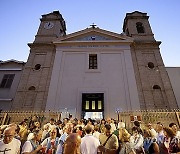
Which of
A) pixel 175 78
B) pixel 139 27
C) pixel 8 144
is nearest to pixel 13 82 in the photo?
pixel 8 144

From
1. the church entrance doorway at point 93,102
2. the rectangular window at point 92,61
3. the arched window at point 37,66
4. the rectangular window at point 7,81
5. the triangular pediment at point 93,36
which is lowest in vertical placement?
the church entrance doorway at point 93,102

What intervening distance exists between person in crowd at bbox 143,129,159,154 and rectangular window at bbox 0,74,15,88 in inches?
597

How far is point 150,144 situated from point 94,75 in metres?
11.9

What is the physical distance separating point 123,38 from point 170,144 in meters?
15.5

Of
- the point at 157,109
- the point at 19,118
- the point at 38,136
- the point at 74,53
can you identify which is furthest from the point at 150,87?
the point at 38,136

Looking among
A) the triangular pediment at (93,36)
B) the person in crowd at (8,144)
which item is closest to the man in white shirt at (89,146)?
the person in crowd at (8,144)

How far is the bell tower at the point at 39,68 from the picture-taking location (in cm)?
1458

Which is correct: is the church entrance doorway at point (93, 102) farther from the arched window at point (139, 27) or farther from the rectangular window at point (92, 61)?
the arched window at point (139, 27)

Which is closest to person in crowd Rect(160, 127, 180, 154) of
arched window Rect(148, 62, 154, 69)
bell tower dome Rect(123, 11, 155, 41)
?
arched window Rect(148, 62, 154, 69)

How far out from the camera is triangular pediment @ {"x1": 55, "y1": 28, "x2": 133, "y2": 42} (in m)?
18.2

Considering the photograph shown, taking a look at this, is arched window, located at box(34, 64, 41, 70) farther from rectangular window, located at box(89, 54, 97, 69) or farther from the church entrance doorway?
the church entrance doorway

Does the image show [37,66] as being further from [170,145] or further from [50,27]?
[170,145]

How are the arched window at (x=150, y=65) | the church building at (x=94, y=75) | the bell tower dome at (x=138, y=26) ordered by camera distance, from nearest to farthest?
the church building at (x=94, y=75)
the arched window at (x=150, y=65)
the bell tower dome at (x=138, y=26)

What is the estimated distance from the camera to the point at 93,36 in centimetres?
1870
